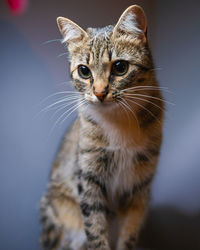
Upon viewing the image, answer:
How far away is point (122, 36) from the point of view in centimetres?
108

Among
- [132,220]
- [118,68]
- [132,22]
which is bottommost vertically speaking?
[132,220]

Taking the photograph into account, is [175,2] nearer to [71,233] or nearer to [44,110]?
[44,110]

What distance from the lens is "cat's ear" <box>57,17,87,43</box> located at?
3.63 feet

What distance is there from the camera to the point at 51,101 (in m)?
1.49

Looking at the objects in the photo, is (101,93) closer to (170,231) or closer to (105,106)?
(105,106)

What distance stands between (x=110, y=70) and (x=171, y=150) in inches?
29.0

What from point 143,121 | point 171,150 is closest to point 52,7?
point 143,121

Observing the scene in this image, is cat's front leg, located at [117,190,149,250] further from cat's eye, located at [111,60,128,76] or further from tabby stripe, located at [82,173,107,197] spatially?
cat's eye, located at [111,60,128,76]

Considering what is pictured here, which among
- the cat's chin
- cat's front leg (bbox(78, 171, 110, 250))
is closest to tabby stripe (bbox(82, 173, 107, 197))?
cat's front leg (bbox(78, 171, 110, 250))

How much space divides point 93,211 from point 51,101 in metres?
0.60

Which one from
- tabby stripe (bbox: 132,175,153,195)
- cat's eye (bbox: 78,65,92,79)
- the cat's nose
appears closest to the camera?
the cat's nose

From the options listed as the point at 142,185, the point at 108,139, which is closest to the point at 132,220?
the point at 142,185

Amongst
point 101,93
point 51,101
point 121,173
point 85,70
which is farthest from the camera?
point 51,101

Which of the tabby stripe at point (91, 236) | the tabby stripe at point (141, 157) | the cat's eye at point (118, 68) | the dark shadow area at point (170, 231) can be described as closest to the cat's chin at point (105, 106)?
the cat's eye at point (118, 68)
